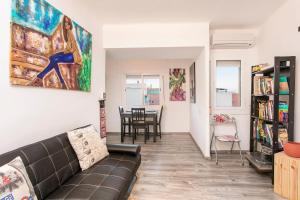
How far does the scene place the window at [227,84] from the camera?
376 cm

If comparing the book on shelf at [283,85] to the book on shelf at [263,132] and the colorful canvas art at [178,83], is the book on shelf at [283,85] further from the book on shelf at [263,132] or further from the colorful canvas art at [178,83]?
the colorful canvas art at [178,83]

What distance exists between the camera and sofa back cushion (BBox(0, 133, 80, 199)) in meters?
1.37

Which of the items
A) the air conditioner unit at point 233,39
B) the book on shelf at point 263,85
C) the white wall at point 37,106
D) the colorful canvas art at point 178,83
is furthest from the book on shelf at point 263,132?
the colorful canvas art at point 178,83

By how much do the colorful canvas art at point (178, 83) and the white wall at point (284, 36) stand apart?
2544 millimetres

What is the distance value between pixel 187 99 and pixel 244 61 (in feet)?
7.73

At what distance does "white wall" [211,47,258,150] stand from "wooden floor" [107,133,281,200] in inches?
20.3

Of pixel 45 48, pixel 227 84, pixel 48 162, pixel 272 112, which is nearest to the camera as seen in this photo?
pixel 48 162

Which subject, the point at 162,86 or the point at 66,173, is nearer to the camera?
the point at 66,173

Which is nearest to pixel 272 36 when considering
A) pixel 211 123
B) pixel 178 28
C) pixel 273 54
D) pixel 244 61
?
pixel 273 54

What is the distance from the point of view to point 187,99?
577 centimetres

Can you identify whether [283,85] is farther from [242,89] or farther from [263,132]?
[242,89]

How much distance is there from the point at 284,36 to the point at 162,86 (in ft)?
11.6

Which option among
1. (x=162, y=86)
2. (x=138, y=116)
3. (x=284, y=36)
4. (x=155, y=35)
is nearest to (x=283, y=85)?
(x=284, y=36)

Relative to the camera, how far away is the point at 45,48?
5.96 ft
